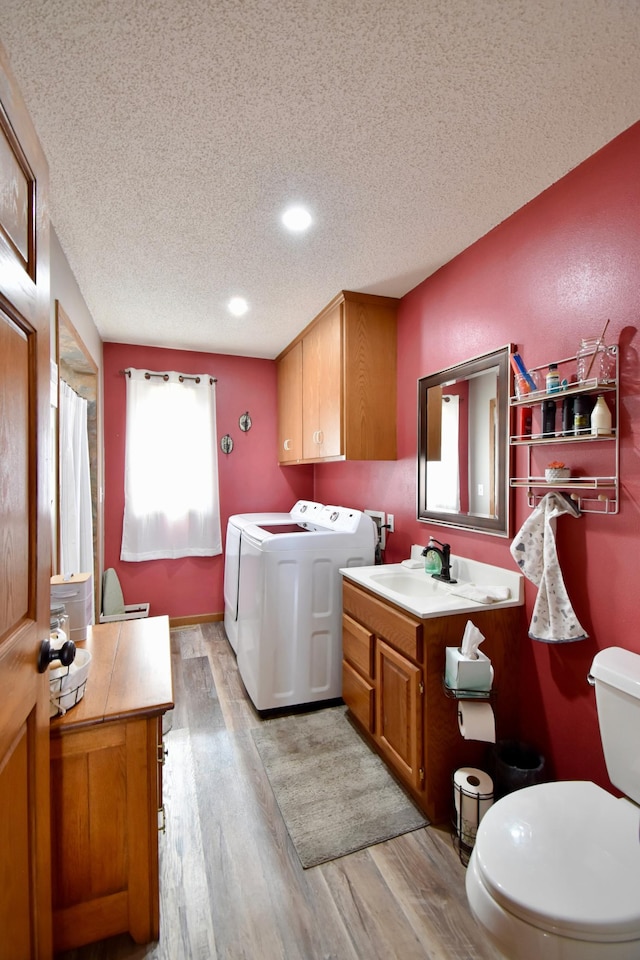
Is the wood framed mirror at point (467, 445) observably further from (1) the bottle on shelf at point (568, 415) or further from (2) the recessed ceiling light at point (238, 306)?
(2) the recessed ceiling light at point (238, 306)

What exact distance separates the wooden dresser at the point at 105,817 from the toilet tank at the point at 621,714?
126cm

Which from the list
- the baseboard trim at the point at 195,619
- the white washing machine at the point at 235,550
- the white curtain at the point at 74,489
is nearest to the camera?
the white curtain at the point at 74,489

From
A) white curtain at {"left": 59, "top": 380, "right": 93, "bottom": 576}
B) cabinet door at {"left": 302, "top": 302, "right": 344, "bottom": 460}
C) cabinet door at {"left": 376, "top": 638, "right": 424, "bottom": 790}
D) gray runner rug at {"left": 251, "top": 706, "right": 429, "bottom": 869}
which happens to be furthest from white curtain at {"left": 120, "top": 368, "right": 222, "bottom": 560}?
cabinet door at {"left": 376, "top": 638, "right": 424, "bottom": 790}

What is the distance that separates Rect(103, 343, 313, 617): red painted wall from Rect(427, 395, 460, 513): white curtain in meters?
1.97

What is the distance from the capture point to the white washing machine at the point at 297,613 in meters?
2.39

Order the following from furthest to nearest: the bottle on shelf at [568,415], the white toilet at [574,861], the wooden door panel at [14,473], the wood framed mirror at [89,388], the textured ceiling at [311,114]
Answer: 1. the wood framed mirror at [89,388]
2. the bottle on shelf at [568,415]
3. the textured ceiling at [311,114]
4. the white toilet at [574,861]
5. the wooden door panel at [14,473]

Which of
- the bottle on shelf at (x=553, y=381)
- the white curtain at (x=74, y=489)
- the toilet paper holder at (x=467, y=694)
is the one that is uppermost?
the bottle on shelf at (x=553, y=381)

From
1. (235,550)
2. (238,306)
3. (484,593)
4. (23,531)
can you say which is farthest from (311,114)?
(235,550)

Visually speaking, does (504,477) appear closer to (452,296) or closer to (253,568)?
(452,296)

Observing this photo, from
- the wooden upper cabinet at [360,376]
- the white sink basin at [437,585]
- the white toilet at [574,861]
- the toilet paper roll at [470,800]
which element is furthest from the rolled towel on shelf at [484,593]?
the wooden upper cabinet at [360,376]

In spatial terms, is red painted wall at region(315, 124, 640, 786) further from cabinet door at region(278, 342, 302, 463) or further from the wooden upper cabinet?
cabinet door at region(278, 342, 302, 463)

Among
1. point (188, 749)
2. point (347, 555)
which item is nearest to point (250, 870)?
point (188, 749)

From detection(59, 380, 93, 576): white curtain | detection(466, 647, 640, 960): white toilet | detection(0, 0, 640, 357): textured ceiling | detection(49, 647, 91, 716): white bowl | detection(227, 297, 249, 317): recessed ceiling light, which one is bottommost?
detection(466, 647, 640, 960): white toilet

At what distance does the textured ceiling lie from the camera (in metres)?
0.99
